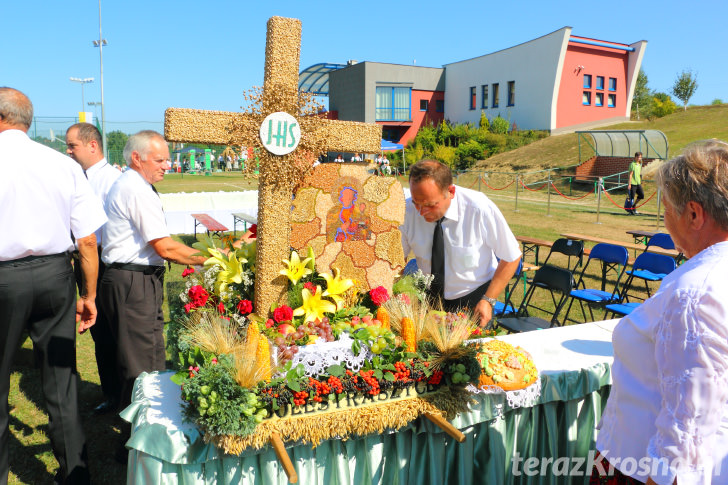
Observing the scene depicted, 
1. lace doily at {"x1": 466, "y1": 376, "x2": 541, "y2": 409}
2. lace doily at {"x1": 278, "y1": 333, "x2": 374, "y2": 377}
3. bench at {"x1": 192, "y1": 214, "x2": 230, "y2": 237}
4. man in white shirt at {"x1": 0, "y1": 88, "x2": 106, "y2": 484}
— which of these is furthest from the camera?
bench at {"x1": 192, "y1": 214, "x2": 230, "y2": 237}

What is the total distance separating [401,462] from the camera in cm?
223

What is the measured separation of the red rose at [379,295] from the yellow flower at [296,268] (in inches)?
14.0

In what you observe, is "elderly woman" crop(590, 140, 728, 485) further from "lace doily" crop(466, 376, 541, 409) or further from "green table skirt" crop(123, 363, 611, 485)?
"green table skirt" crop(123, 363, 611, 485)

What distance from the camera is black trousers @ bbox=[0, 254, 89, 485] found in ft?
7.95

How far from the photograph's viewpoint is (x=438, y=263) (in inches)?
129

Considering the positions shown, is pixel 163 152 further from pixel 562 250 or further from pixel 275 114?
pixel 562 250

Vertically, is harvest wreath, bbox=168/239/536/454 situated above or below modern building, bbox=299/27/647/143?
below

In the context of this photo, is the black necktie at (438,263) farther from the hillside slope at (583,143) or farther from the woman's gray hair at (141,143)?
the hillside slope at (583,143)

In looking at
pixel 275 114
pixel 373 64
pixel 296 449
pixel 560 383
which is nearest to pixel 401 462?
pixel 296 449

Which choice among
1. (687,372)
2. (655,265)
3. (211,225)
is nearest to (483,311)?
(687,372)

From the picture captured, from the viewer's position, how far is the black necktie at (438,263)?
322cm

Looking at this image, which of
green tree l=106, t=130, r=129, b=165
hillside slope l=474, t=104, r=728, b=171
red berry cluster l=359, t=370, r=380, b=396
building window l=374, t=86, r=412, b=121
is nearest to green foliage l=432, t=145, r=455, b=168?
hillside slope l=474, t=104, r=728, b=171

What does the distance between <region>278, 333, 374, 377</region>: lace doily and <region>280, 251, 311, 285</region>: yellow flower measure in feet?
1.51

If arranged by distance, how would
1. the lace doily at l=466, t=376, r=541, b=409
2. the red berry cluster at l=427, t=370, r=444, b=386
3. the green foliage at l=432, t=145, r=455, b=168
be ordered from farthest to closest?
the green foliage at l=432, t=145, r=455, b=168 < the lace doily at l=466, t=376, r=541, b=409 < the red berry cluster at l=427, t=370, r=444, b=386
